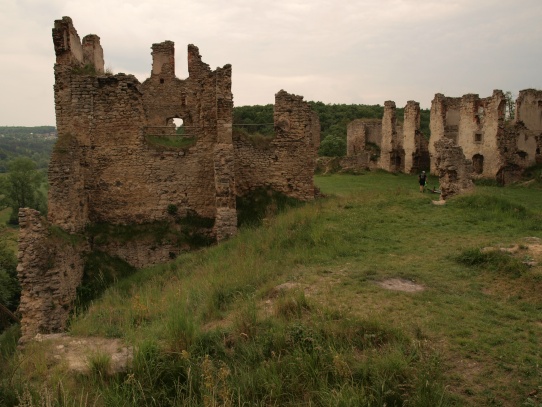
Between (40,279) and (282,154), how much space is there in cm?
853

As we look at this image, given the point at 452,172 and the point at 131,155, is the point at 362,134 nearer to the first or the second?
the point at 452,172

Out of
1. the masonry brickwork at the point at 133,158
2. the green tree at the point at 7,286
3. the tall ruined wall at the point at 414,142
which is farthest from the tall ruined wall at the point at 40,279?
the tall ruined wall at the point at 414,142

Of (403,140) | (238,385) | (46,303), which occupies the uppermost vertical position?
(403,140)

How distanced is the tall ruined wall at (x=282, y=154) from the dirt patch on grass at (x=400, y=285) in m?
8.50

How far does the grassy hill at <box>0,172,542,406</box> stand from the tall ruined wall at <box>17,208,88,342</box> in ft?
6.12

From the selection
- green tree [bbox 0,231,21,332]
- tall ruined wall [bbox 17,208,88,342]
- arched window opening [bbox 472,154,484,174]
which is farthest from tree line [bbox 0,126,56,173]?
arched window opening [bbox 472,154,484,174]

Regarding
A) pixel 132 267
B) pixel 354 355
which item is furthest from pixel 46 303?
pixel 354 355

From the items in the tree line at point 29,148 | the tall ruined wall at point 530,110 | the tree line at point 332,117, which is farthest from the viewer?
the tree line at point 29,148

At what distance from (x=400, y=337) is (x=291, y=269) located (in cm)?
347

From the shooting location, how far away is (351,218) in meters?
12.0

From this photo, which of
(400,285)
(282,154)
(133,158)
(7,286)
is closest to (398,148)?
(282,154)

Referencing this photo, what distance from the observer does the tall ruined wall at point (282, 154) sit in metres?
15.7

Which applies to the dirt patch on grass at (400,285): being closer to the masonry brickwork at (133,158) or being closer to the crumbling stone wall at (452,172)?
the masonry brickwork at (133,158)

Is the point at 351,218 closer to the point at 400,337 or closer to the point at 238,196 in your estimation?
the point at 238,196
